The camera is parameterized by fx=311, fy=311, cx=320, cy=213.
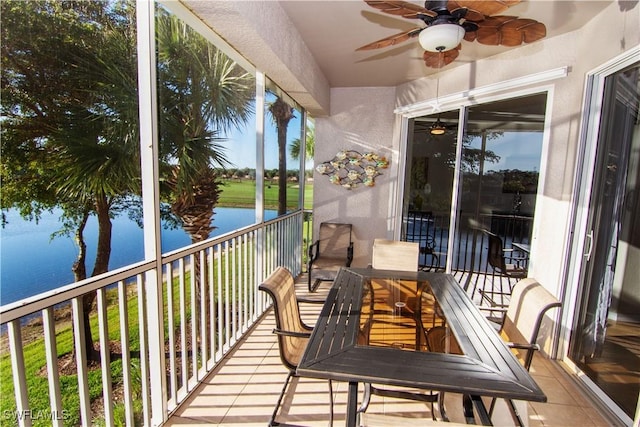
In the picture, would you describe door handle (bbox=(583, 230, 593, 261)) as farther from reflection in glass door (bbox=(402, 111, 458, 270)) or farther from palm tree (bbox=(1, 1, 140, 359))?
palm tree (bbox=(1, 1, 140, 359))

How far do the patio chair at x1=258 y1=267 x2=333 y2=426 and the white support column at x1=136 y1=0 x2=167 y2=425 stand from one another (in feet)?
2.05

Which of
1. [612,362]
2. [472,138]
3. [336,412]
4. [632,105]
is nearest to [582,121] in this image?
[632,105]

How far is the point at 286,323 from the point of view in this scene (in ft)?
6.06

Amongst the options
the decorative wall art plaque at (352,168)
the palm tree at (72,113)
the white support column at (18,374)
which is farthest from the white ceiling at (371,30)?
the white support column at (18,374)

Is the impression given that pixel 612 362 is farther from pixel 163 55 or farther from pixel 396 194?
pixel 163 55

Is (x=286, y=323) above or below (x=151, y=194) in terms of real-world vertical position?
below

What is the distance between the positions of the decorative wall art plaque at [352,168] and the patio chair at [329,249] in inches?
27.6

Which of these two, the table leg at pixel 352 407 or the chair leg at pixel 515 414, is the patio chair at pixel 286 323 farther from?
the chair leg at pixel 515 414

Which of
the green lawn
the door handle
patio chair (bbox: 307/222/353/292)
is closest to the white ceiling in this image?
the green lawn

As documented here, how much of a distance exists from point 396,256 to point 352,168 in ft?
7.33

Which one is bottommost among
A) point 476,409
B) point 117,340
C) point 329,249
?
point 117,340

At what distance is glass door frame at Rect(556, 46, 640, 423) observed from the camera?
2.39m

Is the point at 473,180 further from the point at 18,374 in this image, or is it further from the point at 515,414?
the point at 18,374

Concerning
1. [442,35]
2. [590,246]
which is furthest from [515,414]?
[442,35]
